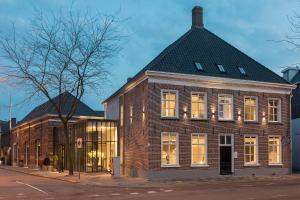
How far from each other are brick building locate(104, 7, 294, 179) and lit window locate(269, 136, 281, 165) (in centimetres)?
8

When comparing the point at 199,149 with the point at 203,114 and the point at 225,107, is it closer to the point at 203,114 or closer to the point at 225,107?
the point at 203,114

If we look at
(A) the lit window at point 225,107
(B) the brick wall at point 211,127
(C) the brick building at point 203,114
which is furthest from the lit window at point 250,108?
(A) the lit window at point 225,107

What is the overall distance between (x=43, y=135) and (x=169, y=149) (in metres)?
24.7

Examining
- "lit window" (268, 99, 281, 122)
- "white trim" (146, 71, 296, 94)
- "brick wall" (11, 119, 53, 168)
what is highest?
"white trim" (146, 71, 296, 94)

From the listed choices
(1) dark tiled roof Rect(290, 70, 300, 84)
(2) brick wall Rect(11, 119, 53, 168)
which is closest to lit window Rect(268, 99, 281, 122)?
(1) dark tiled roof Rect(290, 70, 300, 84)

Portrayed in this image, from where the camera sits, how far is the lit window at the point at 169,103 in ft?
106

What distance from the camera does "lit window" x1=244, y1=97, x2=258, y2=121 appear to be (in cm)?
3550

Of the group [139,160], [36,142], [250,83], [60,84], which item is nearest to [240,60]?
[250,83]

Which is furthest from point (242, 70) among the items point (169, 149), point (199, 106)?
point (169, 149)

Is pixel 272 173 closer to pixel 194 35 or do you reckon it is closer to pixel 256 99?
pixel 256 99

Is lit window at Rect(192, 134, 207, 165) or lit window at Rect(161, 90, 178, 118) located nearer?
lit window at Rect(161, 90, 178, 118)

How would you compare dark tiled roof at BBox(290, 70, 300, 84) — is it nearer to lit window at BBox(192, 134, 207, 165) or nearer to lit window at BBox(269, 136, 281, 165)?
lit window at BBox(269, 136, 281, 165)

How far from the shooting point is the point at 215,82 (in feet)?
111

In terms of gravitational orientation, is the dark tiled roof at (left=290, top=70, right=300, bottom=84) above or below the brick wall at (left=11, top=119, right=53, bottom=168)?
above
